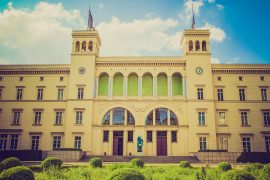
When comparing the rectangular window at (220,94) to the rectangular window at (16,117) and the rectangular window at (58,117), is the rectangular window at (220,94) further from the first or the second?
the rectangular window at (16,117)

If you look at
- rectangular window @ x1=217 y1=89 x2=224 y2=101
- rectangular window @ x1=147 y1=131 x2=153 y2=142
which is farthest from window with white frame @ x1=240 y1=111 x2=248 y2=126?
rectangular window @ x1=147 y1=131 x2=153 y2=142

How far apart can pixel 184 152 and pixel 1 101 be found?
96.1 ft

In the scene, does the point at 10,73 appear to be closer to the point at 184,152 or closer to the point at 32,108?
the point at 32,108

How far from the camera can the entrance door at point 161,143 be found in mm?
39406

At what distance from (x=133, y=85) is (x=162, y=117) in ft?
22.6

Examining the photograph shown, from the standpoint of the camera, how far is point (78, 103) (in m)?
40.7

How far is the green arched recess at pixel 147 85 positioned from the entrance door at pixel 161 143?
6370 millimetres

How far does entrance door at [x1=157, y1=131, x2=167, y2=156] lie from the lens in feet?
129

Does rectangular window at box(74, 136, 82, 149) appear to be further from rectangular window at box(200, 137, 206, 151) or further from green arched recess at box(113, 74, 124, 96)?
rectangular window at box(200, 137, 206, 151)

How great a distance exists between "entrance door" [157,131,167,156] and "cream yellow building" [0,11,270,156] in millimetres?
144

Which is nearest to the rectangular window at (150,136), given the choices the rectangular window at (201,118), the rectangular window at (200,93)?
the rectangular window at (201,118)

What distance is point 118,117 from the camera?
40719mm

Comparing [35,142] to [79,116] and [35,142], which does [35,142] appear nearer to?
[35,142]

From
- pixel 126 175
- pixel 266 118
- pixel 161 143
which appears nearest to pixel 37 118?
pixel 161 143
